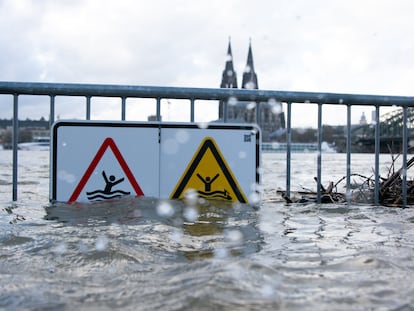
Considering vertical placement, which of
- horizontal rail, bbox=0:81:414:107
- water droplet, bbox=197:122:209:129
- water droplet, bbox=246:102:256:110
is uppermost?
horizontal rail, bbox=0:81:414:107

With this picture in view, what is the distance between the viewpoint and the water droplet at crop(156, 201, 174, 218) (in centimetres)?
322

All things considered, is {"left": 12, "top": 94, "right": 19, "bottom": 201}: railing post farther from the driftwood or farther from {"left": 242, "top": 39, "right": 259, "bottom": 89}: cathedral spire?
{"left": 242, "top": 39, "right": 259, "bottom": 89}: cathedral spire

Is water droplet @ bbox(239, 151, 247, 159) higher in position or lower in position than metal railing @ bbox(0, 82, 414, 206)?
lower

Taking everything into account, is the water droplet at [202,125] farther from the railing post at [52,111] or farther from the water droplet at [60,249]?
the water droplet at [60,249]

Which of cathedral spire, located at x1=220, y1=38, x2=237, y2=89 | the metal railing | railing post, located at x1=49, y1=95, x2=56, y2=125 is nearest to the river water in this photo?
railing post, located at x1=49, y1=95, x2=56, y2=125

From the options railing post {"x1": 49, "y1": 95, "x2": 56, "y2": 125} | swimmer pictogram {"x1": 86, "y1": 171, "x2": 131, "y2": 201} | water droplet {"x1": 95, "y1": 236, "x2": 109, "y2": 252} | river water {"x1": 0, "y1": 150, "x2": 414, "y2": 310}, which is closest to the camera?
river water {"x1": 0, "y1": 150, "x2": 414, "y2": 310}

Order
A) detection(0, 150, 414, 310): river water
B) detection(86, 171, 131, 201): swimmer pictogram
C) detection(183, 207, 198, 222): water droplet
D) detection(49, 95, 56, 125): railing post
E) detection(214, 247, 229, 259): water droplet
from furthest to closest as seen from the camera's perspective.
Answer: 1. detection(49, 95, 56, 125): railing post
2. detection(86, 171, 131, 201): swimmer pictogram
3. detection(183, 207, 198, 222): water droplet
4. detection(214, 247, 229, 259): water droplet
5. detection(0, 150, 414, 310): river water

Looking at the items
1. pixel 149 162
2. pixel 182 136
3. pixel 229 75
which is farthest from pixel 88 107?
pixel 229 75

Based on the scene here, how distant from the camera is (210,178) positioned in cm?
360

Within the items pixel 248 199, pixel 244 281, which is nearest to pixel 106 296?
pixel 244 281

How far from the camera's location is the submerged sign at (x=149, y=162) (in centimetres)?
354

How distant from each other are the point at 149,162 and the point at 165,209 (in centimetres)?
45

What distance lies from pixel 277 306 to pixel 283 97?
2978mm

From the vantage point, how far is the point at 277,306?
1.37 m
